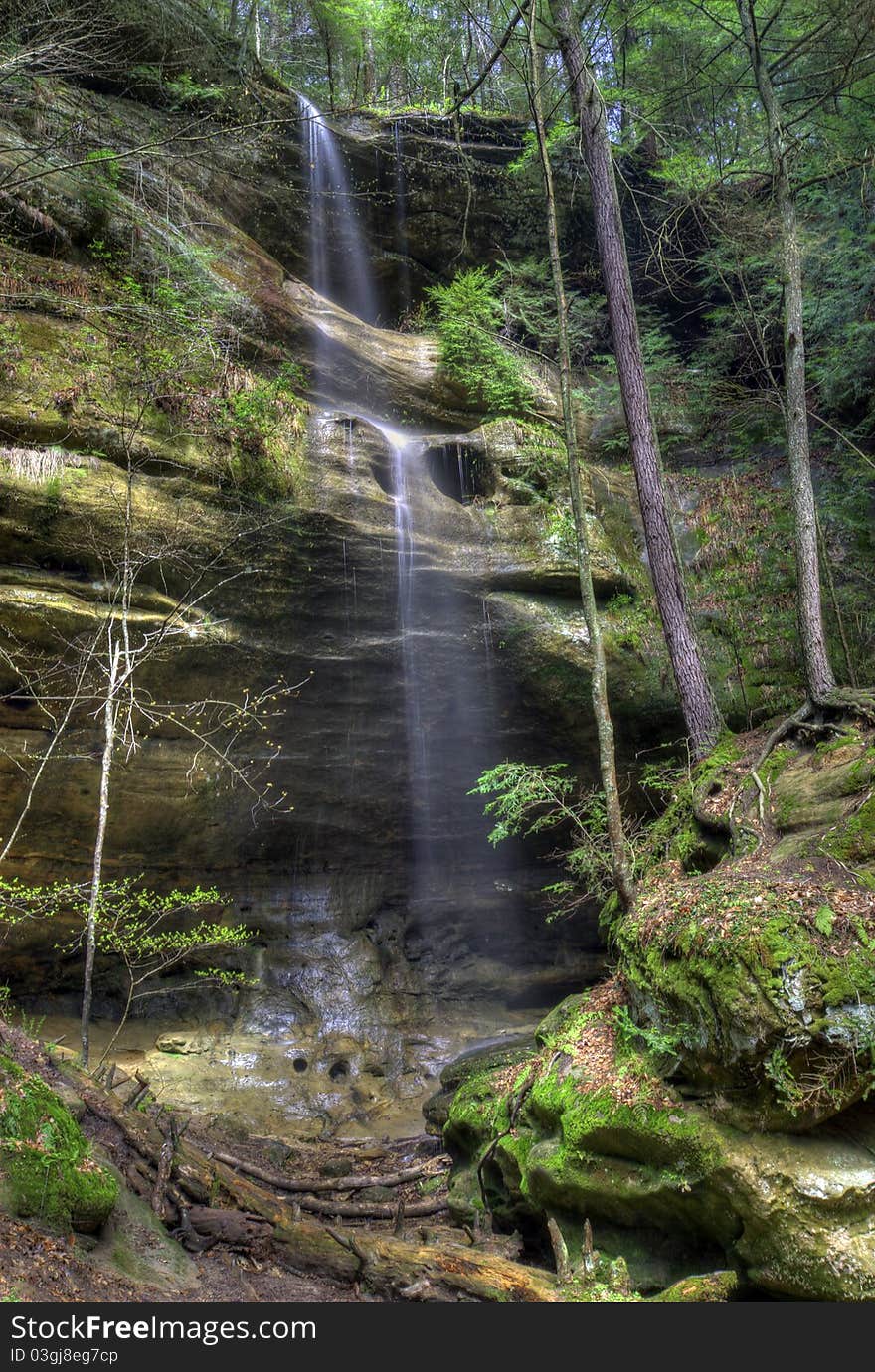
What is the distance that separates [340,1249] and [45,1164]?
89.9 inches

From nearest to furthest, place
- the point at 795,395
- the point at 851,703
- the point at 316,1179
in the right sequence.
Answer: the point at 851,703 → the point at 316,1179 → the point at 795,395

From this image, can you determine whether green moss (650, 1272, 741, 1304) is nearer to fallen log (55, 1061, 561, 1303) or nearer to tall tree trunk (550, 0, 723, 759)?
fallen log (55, 1061, 561, 1303)

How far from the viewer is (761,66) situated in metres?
9.23

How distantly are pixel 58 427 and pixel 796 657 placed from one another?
9.81 meters

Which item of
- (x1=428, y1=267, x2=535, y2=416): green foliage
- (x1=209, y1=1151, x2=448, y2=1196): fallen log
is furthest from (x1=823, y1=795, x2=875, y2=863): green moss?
(x1=428, y1=267, x2=535, y2=416): green foliage

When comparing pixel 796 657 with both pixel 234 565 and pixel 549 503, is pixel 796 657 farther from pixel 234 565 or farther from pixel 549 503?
pixel 234 565

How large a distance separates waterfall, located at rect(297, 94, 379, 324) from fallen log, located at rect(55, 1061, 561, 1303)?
43.7 ft

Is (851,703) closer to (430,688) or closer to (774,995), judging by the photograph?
(774,995)

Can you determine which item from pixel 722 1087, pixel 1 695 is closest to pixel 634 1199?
pixel 722 1087

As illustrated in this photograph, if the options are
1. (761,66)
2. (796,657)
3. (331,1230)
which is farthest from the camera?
(796,657)

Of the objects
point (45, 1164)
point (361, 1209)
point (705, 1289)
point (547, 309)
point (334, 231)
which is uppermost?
point (334, 231)

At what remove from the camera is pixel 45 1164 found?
4094mm

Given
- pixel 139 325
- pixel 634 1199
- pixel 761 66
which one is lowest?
pixel 634 1199

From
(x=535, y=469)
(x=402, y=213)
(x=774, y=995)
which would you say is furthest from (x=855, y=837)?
(x=402, y=213)
